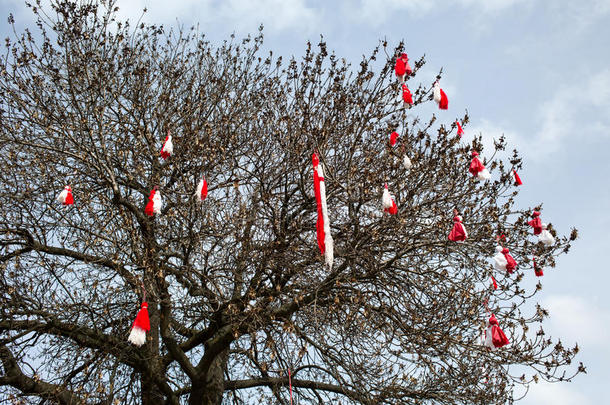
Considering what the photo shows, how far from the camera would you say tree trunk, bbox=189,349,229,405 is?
360 inches

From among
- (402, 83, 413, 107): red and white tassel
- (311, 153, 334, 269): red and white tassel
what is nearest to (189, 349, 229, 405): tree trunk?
(311, 153, 334, 269): red and white tassel

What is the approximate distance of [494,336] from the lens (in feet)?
21.7

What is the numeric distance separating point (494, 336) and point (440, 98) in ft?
11.6

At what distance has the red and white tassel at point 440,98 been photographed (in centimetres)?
780

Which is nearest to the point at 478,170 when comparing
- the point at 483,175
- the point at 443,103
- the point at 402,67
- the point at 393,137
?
the point at 483,175

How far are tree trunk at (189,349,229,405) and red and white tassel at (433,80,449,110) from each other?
6.08 m

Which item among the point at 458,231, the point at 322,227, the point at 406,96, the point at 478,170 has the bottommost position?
the point at 458,231

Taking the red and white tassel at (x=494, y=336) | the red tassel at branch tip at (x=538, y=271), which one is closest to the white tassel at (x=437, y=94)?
the red tassel at branch tip at (x=538, y=271)

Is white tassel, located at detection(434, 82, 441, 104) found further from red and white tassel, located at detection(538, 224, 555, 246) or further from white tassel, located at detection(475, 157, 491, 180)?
red and white tassel, located at detection(538, 224, 555, 246)

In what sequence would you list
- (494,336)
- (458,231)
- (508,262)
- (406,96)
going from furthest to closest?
(406,96) → (508,262) → (458,231) → (494,336)

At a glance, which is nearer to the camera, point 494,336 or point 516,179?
point 494,336

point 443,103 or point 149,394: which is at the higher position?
point 443,103

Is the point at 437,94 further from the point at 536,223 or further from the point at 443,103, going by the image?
the point at 536,223

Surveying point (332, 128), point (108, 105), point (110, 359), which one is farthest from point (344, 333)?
point (108, 105)
